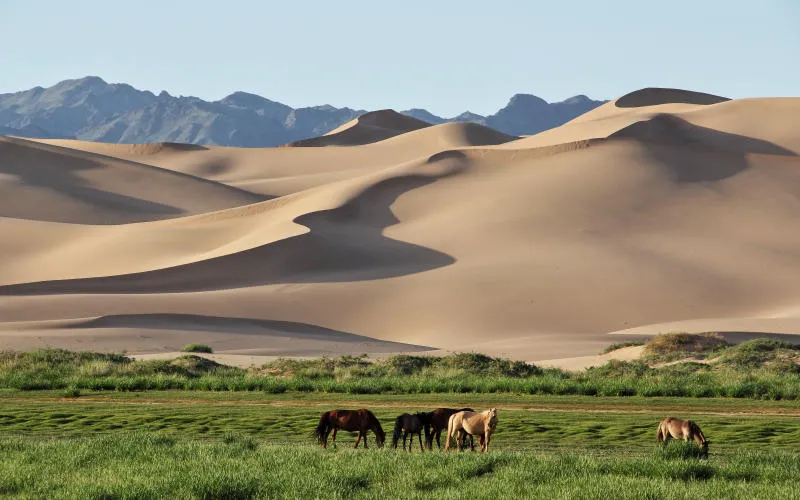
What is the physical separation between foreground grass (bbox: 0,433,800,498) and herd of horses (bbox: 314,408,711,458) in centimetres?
80

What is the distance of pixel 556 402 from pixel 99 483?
45.2 feet

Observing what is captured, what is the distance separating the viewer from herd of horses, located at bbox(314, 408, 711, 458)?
50.2 feet

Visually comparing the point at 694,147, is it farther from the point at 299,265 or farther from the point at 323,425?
the point at 323,425

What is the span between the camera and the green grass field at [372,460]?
467 inches

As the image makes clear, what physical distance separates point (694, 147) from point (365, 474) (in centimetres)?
8749

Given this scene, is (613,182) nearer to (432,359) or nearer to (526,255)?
(526,255)

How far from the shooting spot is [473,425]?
605 inches

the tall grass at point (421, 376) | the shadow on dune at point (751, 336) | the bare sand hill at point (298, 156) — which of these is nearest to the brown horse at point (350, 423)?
the tall grass at point (421, 376)

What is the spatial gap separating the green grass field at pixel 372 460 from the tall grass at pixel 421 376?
14.6 ft

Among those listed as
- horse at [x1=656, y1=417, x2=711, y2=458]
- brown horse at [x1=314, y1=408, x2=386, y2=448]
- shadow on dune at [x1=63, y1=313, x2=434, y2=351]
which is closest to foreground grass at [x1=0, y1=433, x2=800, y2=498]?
horse at [x1=656, y1=417, x2=711, y2=458]

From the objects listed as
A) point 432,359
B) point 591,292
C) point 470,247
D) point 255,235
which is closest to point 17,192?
point 255,235

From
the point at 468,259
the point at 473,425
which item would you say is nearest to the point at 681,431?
the point at 473,425

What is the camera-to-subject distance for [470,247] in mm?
76688

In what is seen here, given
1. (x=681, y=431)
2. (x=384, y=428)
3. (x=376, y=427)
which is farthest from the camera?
(x=384, y=428)
